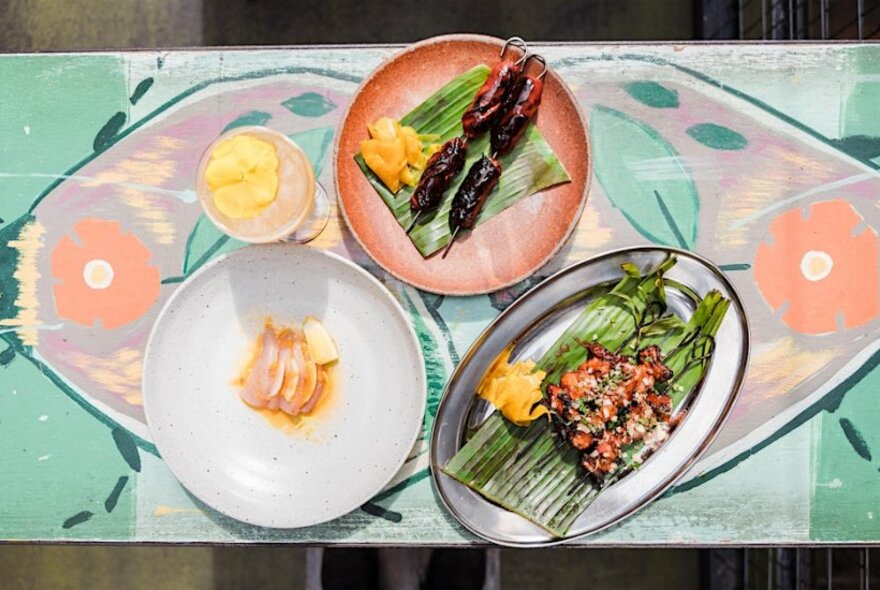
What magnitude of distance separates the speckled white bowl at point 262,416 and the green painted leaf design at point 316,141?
0.25m

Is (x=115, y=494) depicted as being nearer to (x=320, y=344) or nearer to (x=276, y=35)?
(x=320, y=344)

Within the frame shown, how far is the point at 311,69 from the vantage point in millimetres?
1691

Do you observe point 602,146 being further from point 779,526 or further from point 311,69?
point 779,526

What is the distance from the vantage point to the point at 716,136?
5.52 ft

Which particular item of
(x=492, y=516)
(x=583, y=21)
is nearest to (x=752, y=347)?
(x=492, y=516)

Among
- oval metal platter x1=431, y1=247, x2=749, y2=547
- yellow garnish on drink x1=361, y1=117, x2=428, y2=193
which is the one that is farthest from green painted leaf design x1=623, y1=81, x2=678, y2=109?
yellow garnish on drink x1=361, y1=117, x2=428, y2=193

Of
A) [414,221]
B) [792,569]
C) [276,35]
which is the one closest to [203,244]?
[414,221]

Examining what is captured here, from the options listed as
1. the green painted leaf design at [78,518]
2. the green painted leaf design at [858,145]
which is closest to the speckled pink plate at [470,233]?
the green painted leaf design at [858,145]

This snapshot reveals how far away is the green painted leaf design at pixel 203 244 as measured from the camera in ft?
5.57

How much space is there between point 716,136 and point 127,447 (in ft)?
4.97

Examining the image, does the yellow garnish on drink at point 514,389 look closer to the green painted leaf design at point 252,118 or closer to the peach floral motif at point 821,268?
the peach floral motif at point 821,268

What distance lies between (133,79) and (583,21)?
5.38ft

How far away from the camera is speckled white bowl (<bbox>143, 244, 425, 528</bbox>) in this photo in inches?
62.2

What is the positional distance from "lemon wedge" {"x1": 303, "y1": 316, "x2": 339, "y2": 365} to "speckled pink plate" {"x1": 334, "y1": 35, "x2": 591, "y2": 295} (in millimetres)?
205
